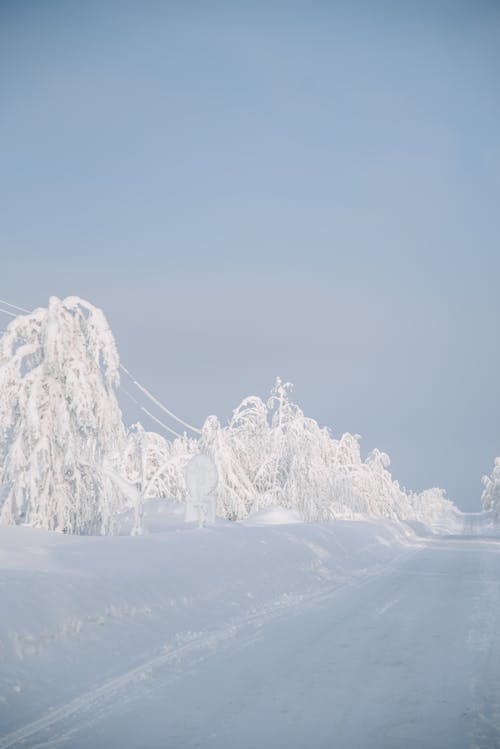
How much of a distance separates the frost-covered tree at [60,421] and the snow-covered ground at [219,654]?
3.67 m

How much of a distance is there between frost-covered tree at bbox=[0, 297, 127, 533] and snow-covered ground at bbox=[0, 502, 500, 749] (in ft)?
12.0

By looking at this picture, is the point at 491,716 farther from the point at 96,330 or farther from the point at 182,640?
the point at 96,330

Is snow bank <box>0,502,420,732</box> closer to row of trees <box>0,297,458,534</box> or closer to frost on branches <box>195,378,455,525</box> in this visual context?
row of trees <box>0,297,458,534</box>

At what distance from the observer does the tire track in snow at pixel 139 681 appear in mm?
4562

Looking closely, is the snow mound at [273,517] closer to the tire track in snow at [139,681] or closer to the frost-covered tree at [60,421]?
the frost-covered tree at [60,421]

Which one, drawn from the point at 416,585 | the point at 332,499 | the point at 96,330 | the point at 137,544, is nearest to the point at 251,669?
the point at 137,544

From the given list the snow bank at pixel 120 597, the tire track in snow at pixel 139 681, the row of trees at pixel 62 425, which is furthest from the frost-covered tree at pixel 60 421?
the tire track in snow at pixel 139 681

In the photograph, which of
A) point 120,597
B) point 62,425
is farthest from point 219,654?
point 62,425

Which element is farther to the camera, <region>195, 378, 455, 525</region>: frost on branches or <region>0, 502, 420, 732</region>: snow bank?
<region>195, 378, 455, 525</region>: frost on branches

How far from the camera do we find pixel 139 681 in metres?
5.86

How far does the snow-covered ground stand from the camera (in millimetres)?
4707

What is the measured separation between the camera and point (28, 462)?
49.3 feet

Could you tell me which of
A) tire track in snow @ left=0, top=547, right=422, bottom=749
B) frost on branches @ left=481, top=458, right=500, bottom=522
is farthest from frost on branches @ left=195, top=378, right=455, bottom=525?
frost on branches @ left=481, top=458, right=500, bottom=522

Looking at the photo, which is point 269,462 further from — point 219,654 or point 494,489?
point 494,489
